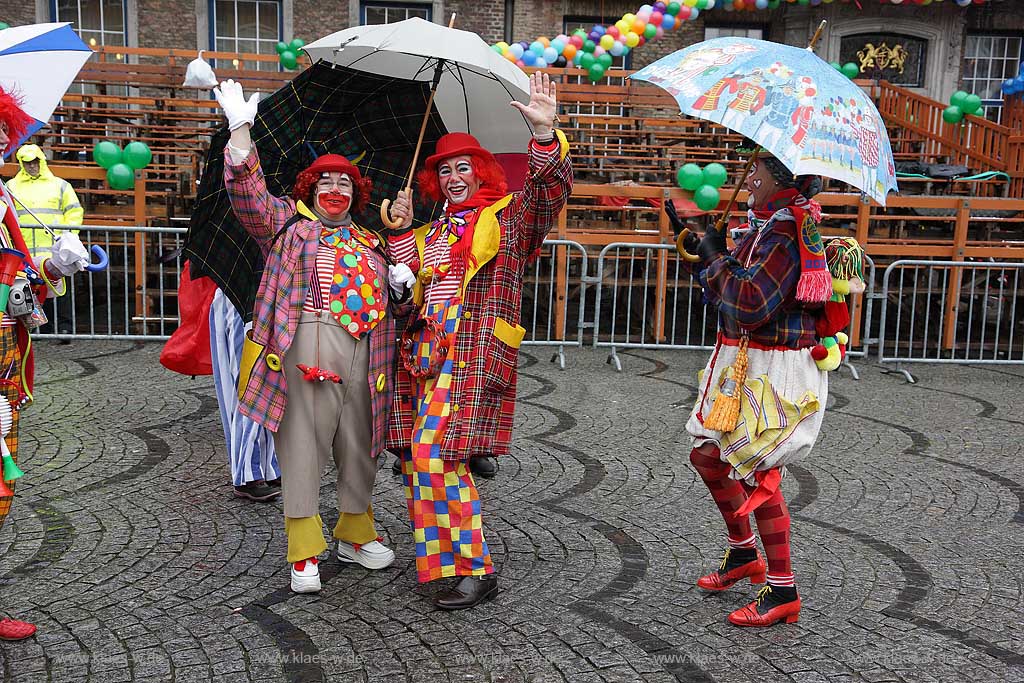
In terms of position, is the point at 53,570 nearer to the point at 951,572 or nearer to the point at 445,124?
the point at 445,124

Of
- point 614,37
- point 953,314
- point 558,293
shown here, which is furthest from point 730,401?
point 614,37

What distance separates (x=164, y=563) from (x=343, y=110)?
2.03 m

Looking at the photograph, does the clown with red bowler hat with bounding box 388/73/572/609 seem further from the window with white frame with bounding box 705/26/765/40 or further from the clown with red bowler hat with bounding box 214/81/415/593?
the window with white frame with bounding box 705/26/765/40

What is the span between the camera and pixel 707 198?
33.9 feet

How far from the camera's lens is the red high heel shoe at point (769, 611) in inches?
137

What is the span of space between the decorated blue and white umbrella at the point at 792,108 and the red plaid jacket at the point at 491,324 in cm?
60

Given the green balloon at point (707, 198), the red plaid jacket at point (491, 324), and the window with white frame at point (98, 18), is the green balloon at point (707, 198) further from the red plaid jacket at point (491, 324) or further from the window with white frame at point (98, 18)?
the window with white frame at point (98, 18)

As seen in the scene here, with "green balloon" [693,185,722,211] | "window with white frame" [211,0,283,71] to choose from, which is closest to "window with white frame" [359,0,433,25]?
"window with white frame" [211,0,283,71]

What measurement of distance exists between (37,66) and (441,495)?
1990 millimetres

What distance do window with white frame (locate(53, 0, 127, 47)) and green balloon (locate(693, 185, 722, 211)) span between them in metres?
11.3

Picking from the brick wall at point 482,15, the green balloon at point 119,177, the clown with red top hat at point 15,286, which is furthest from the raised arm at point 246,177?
the brick wall at point 482,15

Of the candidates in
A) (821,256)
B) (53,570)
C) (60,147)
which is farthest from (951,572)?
(60,147)

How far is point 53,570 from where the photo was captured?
3.83m

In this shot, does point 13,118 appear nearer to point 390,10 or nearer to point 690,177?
point 690,177
